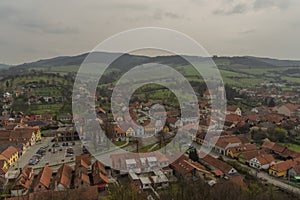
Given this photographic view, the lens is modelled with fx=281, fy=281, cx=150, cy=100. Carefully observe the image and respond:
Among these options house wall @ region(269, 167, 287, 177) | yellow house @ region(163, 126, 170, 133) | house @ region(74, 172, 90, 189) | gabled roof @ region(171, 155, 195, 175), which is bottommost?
house wall @ region(269, 167, 287, 177)

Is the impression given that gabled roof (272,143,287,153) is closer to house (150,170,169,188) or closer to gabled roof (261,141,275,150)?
gabled roof (261,141,275,150)

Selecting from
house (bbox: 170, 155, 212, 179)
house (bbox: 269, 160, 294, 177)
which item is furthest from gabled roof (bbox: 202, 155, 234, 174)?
house (bbox: 269, 160, 294, 177)

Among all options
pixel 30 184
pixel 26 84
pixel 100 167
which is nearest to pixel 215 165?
pixel 100 167

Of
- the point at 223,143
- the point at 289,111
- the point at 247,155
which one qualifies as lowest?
the point at 247,155

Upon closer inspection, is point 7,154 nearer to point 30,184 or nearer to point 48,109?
point 30,184

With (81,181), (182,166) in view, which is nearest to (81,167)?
(81,181)

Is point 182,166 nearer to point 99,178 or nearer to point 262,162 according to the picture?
point 99,178
